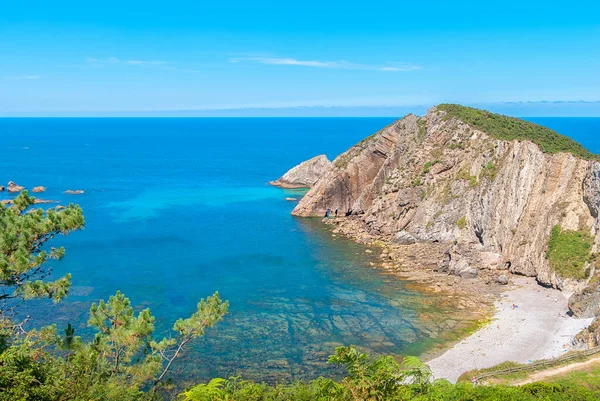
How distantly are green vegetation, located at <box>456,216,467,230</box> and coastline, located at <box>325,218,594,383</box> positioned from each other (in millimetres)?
4861

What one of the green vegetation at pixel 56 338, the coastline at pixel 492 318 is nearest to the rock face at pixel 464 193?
the coastline at pixel 492 318

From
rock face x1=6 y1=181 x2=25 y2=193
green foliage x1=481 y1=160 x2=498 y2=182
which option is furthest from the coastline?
rock face x1=6 y1=181 x2=25 y2=193

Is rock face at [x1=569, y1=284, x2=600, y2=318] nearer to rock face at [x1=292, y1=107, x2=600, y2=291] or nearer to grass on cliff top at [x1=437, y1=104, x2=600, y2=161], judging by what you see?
rock face at [x1=292, y1=107, x2=600, y2=291]

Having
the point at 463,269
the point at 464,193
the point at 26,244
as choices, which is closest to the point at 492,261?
the point at 463,269

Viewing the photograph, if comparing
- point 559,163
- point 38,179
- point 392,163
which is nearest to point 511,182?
point 559,163

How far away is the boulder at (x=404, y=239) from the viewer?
236 feet

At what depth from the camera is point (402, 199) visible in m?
78.7

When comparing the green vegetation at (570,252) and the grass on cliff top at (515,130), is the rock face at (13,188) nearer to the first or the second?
the grass on cliff top at (515,130)

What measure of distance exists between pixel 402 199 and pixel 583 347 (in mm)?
41162

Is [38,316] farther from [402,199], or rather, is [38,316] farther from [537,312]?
[402,199]

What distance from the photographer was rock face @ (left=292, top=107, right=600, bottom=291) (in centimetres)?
5762

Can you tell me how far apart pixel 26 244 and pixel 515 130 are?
71.0 meters

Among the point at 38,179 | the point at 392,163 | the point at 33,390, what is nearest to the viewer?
the point at 33,390

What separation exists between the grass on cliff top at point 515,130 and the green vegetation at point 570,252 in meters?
10.4
